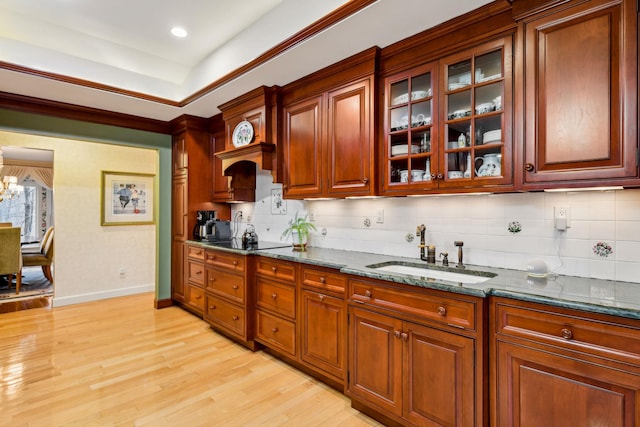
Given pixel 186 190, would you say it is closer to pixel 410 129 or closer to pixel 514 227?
pixel 410 129

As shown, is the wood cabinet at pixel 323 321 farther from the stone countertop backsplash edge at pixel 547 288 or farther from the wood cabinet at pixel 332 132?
the wood cabinet at pixel 332 132

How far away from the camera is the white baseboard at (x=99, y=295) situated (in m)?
4.65

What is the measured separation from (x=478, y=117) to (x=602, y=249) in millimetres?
963

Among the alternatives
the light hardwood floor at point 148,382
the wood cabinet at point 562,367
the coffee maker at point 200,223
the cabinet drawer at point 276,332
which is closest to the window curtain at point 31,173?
the light hardwood floor at point 148,382

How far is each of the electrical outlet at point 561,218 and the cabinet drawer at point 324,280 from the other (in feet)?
4.23

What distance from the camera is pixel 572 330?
4.51ft

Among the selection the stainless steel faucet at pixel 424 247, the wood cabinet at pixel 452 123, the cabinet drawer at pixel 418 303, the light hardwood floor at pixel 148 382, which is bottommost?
the light hardwood floor at pixel 148 382

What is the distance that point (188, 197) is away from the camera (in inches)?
167

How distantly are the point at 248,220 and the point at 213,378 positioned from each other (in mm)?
1976

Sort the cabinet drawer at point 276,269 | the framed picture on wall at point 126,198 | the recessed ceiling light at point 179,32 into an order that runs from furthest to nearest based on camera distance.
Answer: the framed picture on wall at point 126,198, the recessed ceiling light at point 179,32, the cabinet drawer at point 276,269

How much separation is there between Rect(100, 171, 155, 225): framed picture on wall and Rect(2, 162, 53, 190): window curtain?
400cm

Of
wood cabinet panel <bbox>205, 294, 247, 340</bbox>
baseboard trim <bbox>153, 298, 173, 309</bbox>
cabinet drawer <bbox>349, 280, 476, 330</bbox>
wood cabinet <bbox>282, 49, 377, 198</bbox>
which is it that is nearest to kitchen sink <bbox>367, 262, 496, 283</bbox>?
cabinet drawer <bbox>349, 280, 476, 330</bbox>

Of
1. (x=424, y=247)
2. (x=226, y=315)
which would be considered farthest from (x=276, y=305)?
(x=424, y=247)

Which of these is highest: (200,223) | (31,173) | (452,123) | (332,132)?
(31,173)
